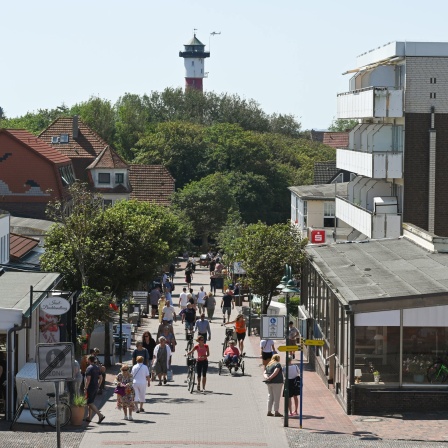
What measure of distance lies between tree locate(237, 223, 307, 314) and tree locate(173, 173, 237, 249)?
156ft

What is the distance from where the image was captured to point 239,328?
39.0m

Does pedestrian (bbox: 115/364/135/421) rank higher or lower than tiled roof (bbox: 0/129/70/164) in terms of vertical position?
lower

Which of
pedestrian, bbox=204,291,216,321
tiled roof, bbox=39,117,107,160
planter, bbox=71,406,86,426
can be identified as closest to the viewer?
planter, bbox=71,406,86,426

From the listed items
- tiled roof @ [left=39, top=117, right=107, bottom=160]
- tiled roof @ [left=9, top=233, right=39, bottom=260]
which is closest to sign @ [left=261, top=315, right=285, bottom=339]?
tiled roof @ [left=9, top=233, right=39, bottom=260]

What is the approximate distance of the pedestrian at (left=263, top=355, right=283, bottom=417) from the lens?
27219 millimetres

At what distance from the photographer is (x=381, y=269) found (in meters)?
32.2

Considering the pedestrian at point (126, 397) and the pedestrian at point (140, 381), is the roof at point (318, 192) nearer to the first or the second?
the pedestrian at point (140, 381)

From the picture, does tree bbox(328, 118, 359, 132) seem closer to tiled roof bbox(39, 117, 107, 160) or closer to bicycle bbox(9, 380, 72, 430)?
tiled roof bbox(39, 117, 107, 160)

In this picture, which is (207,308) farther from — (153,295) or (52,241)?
(52,241)

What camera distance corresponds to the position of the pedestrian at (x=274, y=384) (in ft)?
89.3

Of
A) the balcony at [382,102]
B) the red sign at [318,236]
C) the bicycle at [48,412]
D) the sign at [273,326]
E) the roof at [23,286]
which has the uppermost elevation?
the balcony at [382,102]

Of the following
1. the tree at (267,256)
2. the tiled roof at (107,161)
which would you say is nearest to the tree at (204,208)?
the tiled roof at (107,161)

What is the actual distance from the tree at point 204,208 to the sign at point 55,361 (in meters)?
72.5

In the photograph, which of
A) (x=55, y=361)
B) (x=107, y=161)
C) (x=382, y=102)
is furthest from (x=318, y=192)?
(x=55, y=361)
